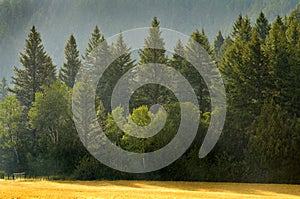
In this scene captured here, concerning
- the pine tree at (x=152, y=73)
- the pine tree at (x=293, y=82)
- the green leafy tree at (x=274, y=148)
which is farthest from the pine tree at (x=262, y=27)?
the green leafy tree at (x=274, y=148)

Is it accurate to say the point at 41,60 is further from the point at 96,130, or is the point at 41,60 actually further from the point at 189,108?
the point at 189,108

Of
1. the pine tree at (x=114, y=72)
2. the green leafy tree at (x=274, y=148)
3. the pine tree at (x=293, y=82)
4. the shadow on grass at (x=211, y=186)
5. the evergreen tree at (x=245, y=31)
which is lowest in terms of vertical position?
the shadow on grass at (x=211, y=186)

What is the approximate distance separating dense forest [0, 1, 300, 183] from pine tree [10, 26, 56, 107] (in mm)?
4253

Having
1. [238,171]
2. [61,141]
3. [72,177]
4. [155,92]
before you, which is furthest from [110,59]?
[238,171]

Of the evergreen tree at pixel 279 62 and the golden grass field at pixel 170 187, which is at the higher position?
the evergreen tree at pixel 279 62

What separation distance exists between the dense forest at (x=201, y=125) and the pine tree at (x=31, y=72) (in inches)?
167

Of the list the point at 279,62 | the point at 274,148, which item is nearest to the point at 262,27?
the point at 279,62

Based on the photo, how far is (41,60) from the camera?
190 feet

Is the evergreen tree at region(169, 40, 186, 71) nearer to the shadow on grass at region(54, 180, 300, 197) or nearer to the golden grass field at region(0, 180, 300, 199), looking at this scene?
the shadow on grass at region(54, 180, 300, 197)

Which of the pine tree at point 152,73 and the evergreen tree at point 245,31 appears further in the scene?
the evergreen tree at point 245,31

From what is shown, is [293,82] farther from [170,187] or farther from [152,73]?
[170,187]

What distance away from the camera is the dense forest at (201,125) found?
133ft

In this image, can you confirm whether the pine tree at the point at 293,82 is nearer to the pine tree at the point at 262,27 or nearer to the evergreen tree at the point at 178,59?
the evergreen tree at the point at 178,59

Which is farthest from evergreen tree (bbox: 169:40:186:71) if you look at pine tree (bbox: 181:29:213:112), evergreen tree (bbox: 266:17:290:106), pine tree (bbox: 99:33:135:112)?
evergreen tree (bbox: 266:17:290:106)
